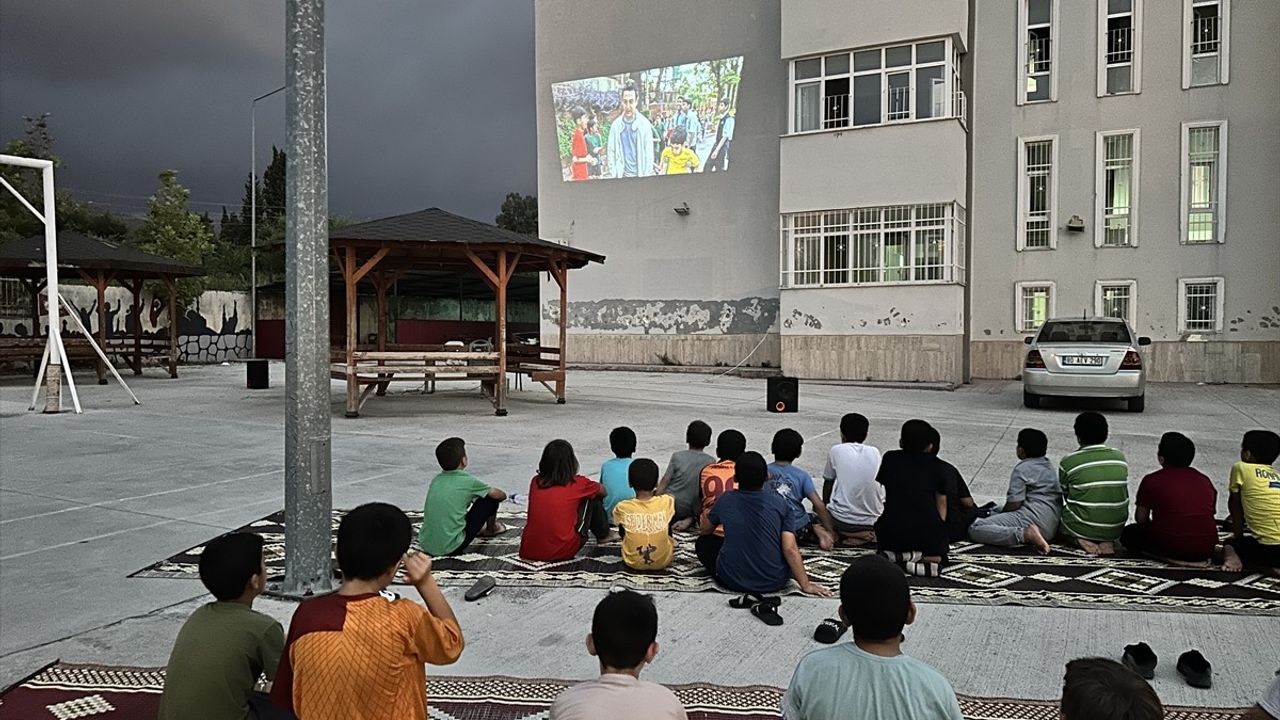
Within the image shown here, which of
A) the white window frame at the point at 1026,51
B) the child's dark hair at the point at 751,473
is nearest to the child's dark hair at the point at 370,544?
the child's dark hair at the point at 751,473

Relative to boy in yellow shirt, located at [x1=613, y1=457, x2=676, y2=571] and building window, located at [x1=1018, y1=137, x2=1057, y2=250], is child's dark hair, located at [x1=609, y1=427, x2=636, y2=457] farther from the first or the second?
building window, located at [x1=1018, y1=137, x2=1057, y2=250]

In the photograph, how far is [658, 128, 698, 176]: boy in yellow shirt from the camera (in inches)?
1141

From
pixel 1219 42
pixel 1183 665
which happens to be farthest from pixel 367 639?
pixel 1219 42

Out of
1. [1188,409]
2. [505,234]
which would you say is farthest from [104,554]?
[1188,409]

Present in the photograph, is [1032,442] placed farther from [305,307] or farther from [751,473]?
[305,307]

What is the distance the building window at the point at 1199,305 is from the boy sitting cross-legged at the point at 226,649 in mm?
24302

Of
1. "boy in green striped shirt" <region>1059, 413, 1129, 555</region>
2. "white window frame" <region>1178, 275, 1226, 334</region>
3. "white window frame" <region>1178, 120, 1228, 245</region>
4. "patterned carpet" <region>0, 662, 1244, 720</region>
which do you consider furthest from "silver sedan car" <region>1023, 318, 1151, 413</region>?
"patterned carpet" <region>0, 662, 1244, 720</region>

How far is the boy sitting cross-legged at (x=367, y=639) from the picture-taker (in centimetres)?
273

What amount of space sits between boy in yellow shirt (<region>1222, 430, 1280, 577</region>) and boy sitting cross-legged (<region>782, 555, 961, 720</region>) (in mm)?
3967

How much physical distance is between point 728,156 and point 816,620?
24.9m

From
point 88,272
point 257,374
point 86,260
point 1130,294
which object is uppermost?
point 86,260

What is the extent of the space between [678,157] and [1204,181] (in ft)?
48.6

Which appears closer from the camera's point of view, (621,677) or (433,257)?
(621,677)

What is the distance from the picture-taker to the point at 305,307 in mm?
4992
